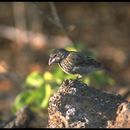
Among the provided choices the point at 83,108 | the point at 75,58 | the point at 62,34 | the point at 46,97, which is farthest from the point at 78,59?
the point at 62,34

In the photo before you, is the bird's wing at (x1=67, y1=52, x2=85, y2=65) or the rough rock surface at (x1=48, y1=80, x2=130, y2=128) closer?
the rough rock surface at (x1=48, y1=80, x2=130, y2=128)

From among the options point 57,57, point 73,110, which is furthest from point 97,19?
point 73,110

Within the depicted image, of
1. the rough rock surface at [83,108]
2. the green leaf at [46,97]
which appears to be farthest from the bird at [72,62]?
the green leaf at [46,97]

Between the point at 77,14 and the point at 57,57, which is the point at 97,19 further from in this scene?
the point at 57,57

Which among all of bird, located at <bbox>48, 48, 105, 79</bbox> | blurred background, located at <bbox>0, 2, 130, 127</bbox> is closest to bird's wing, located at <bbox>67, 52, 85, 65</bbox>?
bird, located at <bbox>48, 48, 105, 79</bbox>

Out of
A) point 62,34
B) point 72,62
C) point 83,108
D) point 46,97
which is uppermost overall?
point 62,34

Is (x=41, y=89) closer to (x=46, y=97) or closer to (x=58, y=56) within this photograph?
(x=46, y=97)

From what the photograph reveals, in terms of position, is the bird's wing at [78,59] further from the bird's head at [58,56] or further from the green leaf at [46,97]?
the green leaf at [46,97]

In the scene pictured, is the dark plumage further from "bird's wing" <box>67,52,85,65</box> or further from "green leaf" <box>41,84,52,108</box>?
"green leaf" <box>41,84,52,108</box>

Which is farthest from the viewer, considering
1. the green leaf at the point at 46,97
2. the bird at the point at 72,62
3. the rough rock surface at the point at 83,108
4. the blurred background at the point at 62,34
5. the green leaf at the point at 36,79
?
the blurred background at the point at 62,34
